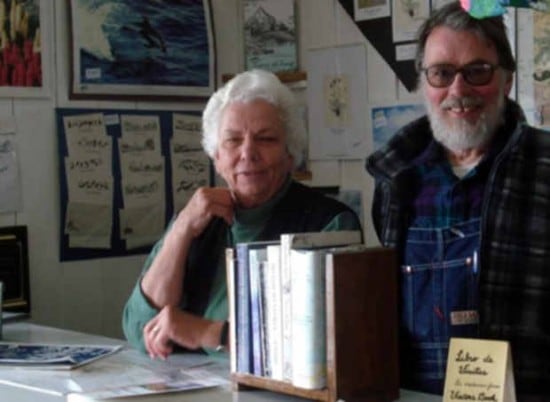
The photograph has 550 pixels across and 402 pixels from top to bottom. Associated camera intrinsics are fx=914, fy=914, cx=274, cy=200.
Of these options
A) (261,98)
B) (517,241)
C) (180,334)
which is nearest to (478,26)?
(517,241)

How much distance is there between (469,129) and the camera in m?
1.96

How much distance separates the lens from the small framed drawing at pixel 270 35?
11.6 ft

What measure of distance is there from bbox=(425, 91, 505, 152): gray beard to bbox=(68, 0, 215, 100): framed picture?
5.36 feet

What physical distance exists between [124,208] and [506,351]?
7.18ft

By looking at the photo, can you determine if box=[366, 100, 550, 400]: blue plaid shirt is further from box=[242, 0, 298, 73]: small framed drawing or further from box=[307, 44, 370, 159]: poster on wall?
box=[242, 0, 298, 73]: small framed drawing

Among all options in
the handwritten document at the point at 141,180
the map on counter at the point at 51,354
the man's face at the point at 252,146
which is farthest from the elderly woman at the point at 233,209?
the handwritten document at the point at 141,180

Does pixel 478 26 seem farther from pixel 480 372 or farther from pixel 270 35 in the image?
pixel 270 35

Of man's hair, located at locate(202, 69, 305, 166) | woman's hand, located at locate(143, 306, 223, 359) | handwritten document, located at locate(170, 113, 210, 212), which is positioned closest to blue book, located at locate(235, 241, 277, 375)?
woman's hand, located at locate(143, 306, 223, 359)

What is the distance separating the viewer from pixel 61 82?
320cm

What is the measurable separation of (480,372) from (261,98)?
3.48 ft

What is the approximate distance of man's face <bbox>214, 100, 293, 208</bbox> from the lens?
224 centimetres

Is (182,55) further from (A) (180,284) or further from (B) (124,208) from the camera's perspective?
(A) (180,284)

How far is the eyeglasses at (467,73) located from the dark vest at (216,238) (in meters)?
0.46

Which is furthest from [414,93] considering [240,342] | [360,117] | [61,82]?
[240,342]
